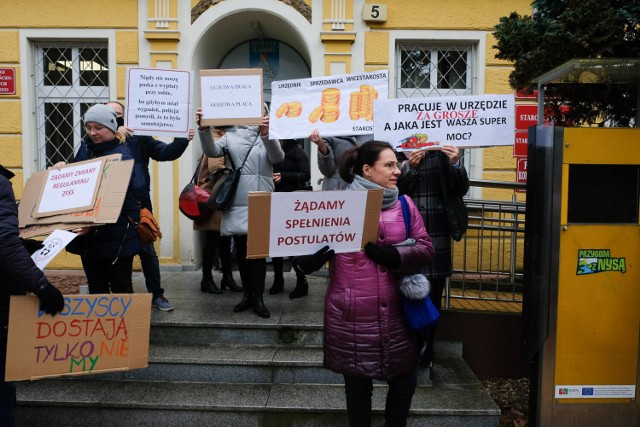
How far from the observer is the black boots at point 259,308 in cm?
436

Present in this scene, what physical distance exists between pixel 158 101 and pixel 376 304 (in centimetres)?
252

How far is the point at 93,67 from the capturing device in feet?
21.8

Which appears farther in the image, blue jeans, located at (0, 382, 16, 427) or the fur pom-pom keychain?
blue jeans, located at (0, 382, 16, 427)

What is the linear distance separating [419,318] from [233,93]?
2.22 m

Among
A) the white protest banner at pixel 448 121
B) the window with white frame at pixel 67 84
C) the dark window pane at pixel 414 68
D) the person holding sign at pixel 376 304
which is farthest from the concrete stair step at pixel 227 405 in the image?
the dark window pane at pixel 414 68

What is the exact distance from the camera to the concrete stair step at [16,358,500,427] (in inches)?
136

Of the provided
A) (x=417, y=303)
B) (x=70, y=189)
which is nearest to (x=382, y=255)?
(x=417, y=303)

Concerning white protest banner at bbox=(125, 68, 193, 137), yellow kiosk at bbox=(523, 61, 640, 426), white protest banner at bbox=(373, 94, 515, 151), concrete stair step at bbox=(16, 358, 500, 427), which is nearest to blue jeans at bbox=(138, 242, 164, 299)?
concrete stair step at bbox=(16, 358, 500, 427)

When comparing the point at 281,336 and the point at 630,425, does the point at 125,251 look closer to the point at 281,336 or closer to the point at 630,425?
the point at 281,336

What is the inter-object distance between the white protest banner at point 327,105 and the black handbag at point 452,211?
68 centimetres

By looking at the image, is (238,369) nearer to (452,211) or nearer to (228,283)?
(228,283)

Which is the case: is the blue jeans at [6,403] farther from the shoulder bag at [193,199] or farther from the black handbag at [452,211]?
the black handbag at [452,211]

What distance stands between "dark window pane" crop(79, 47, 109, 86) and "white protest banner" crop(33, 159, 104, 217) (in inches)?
155

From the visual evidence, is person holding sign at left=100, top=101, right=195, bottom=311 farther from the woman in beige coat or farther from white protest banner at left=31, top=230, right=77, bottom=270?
white protest banner at left=31, top=230, right=77, bottom=270
